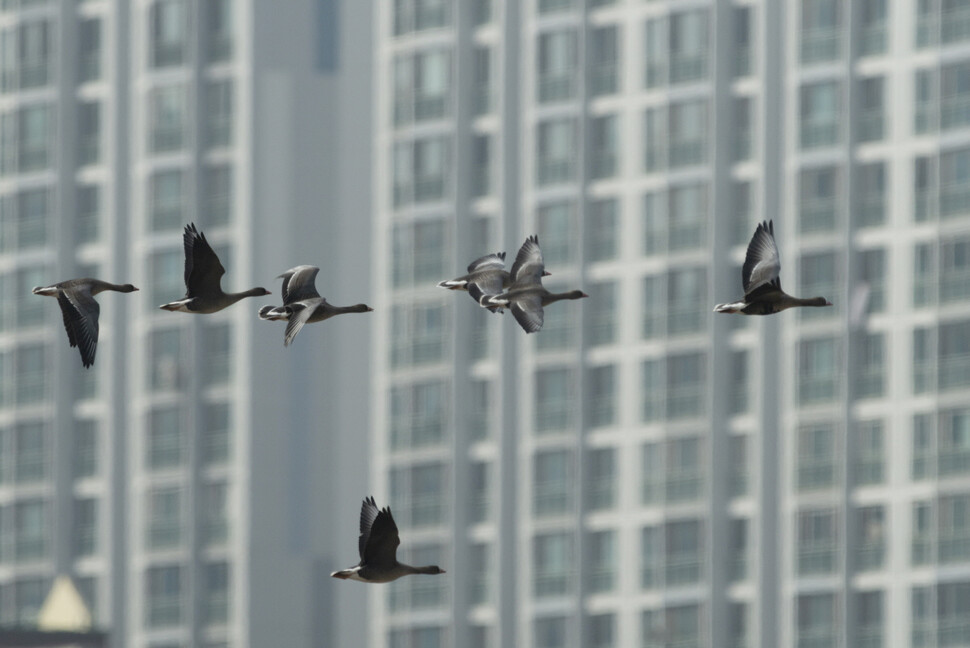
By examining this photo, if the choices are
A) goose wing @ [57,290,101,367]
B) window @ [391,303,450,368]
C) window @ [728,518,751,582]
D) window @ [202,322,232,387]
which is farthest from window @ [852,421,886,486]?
goose wing @ [57,290,101,367]

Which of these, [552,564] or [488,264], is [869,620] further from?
[488,264]

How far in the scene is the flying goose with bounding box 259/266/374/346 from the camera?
21.7 m

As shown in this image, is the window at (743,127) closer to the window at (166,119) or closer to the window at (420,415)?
the window at (420,415)

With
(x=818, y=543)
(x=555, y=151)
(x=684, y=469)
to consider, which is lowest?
(x=818, y=543)

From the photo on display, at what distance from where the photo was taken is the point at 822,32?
9856 centimetres

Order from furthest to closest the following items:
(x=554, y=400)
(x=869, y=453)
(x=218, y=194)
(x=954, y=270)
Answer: (x=218, y=194), (x=554, y=400), (x=869, y=453), (x=954, y=270)

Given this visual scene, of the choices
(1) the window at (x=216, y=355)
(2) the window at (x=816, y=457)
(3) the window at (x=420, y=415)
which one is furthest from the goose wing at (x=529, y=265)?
(1) the window at (x=216, y=355)

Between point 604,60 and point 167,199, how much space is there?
936 inches

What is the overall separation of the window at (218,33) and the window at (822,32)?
30.5 meters

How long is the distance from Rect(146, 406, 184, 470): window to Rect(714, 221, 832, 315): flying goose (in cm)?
9052

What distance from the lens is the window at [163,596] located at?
110 m

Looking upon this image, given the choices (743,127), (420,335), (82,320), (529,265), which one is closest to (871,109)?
(743,127)

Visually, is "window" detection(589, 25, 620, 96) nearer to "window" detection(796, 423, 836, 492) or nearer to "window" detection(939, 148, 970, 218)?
"window" detection(939, 148, 970, 218)

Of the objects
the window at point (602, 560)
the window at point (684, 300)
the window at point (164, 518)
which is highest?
the window at point (684, 300)
